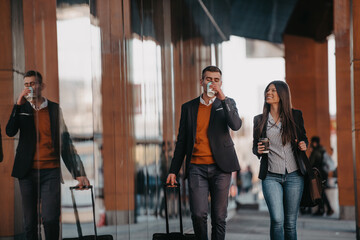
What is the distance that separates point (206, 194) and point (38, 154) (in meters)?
1.65

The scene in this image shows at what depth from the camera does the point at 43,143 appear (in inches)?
238

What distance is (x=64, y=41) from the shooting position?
6477mm

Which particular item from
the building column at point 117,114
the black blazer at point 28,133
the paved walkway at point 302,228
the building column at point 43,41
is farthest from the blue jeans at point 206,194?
the paved walkway at point 302,228

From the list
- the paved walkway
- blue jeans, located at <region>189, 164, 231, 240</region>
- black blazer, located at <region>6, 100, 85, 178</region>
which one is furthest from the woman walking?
the paved walkway

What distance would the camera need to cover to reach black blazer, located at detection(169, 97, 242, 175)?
6391 mm

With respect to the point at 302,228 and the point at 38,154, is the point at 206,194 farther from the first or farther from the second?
the point at 302,228

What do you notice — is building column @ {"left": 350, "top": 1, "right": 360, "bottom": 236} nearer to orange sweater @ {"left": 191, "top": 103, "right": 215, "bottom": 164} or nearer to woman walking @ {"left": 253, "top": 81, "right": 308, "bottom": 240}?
woman walking @ {"left": 253, "top": 81, "right": 308, "bottom": 240}

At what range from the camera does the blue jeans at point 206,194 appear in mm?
6414

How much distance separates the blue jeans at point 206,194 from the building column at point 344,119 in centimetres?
885

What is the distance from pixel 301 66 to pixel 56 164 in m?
20.0

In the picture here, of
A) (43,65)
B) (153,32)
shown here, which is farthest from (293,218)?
(153,32)

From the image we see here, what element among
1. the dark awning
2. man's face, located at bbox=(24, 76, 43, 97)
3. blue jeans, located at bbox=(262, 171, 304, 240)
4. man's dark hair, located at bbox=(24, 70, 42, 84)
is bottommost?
blue jeans, located at bbox=(262, 171, 304, 240)

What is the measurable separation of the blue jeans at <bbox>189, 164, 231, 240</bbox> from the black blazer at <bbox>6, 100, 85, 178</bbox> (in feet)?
4.07

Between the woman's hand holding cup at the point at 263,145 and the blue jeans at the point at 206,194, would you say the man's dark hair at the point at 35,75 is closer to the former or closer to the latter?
the blue jeans at the point at 206,194
